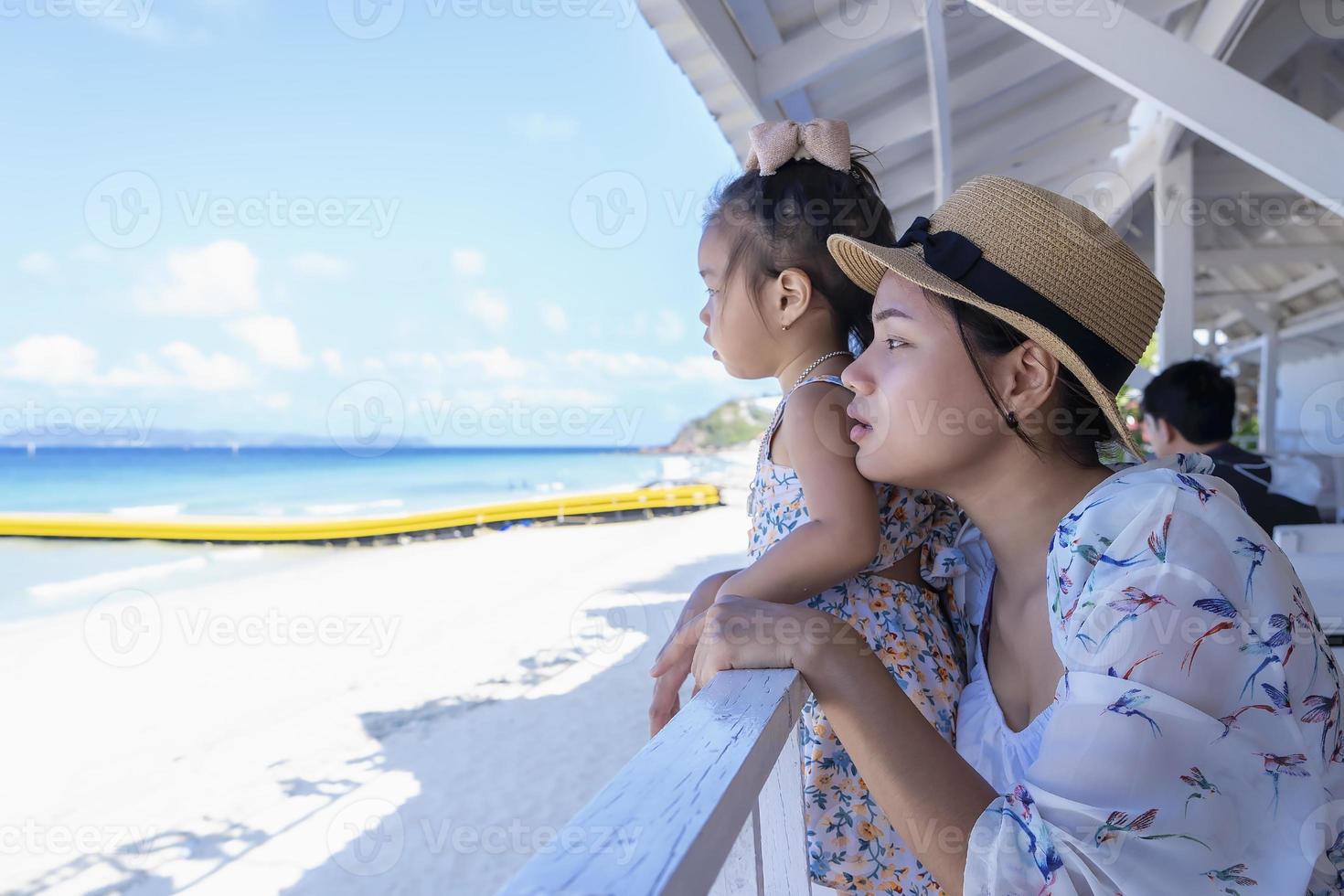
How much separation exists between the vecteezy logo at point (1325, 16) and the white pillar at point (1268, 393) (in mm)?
6017

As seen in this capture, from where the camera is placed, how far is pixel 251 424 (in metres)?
50.4

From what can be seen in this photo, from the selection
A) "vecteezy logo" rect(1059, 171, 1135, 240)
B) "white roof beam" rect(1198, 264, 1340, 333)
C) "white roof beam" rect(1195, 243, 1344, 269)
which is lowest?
"white roof beam" rect(1198, 264, 1340, 333)

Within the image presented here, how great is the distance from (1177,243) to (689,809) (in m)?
5.85

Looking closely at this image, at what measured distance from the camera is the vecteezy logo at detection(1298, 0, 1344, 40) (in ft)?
13.4

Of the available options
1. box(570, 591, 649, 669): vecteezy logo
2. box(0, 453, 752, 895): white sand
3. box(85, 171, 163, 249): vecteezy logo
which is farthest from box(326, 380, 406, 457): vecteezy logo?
box(570, 591, 649, 669): vecteezy logo

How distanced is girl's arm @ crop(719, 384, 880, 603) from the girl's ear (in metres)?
0.28

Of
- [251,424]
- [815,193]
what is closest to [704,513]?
[815,193]

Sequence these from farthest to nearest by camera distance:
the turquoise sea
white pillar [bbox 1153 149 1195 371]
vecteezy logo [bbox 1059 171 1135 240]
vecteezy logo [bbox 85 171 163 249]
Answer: vecteezy logo [bbox 85 171 163 249] < the turquoise sea < vecteezy logo [bbox 1059 171 1135 240] < white pillar [bbox 1153 149 1195 371]

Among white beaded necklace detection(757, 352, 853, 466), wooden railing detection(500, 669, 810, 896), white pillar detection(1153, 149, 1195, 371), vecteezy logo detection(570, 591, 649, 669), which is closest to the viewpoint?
wooden railing detection(500, 669, 810, 896)

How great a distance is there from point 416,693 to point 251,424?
4846 centimetres

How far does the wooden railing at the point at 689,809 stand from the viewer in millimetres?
442

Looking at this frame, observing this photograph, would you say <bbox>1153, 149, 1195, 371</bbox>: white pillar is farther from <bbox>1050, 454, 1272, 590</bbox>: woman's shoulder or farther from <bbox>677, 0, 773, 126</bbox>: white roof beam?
<bbox>1050, 454, 1272, 590</bbox>: woman's shoulder

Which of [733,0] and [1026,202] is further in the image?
[733,0]

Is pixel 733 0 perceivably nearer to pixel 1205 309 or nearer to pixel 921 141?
pixel 921 141
